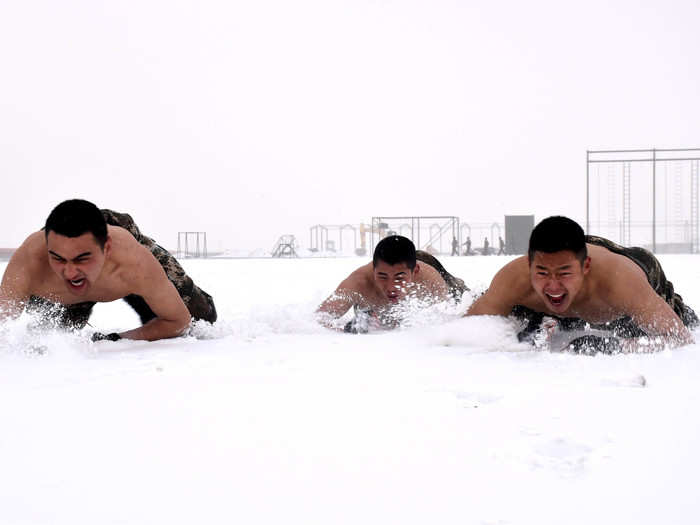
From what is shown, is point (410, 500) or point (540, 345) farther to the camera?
point (540, 345)

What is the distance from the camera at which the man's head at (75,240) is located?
276 cm

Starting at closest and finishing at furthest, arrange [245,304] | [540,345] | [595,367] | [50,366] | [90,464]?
[90,464] < [595,367] < [50,366] < [540,345] < [245,304]

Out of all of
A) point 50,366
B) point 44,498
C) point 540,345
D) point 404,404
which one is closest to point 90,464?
point 44,498

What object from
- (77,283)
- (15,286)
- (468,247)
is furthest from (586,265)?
(468,247)

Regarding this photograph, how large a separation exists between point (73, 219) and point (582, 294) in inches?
82.3

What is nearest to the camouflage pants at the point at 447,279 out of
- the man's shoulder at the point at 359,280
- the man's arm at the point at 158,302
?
the man's shoulder at the point at 359,280

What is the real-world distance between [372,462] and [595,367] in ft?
4.10

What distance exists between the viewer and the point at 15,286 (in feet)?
9.60

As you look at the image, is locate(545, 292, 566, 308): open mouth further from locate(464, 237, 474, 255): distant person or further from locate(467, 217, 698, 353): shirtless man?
locate(464, 237, 474, 255): distant person

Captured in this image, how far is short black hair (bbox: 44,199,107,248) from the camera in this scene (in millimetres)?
2756

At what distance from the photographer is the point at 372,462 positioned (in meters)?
1.47

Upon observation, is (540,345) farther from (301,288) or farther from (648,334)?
(301,288)

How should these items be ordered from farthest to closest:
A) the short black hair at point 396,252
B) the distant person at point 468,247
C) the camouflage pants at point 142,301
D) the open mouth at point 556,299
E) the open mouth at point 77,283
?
the distant person at point 468,247 < the short black hair at point 396,252 < the camouflage pants at point 142,301 < the open mouth at point 77,283 < the open mouth at point 556,299

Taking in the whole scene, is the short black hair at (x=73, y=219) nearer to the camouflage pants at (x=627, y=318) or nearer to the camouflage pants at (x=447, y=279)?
the camouflage pants at (x=627, y=318)
